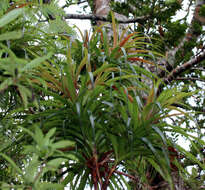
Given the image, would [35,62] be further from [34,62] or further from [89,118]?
[89,118]

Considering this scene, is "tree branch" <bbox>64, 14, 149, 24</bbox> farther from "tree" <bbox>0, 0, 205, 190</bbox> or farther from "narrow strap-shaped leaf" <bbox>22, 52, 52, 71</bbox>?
"narrow strap-shaped leaf" <bbox>22, 52, 52, 71</bbox>

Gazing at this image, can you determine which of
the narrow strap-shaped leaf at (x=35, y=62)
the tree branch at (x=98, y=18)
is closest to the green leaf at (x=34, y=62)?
the narrow strap-shaped leaf at (x=35, y=62)

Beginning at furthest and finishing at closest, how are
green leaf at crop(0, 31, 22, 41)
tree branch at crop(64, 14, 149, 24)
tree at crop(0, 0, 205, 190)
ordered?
tree branch at crop(64, 14, 149, 24)
tree at crop(0, 0, 205, 190)
green leaf at crop(0, 31, 22, 41)

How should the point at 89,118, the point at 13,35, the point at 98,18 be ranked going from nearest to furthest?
1. the point at 13,35
2. the point at 89,118
3. the point at 98,18

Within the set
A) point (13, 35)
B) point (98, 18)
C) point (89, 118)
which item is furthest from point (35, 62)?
point (98, 18)

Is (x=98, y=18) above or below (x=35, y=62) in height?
above

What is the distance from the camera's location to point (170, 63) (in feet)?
5.38

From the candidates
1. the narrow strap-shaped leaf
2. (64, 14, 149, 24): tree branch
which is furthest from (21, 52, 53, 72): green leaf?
(64, 14, 149, 24): tree branch

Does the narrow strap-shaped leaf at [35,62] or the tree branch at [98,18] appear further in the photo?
the tree branch at [98,18]

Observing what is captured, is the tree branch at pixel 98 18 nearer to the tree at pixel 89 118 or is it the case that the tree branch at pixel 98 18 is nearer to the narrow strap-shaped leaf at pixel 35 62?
the tree at pixel 89 118

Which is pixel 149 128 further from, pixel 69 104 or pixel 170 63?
pixel 170 63

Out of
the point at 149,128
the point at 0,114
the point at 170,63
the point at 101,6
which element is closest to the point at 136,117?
the point at 149,128

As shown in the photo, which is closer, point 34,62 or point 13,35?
point 13,35

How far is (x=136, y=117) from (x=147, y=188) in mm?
294
